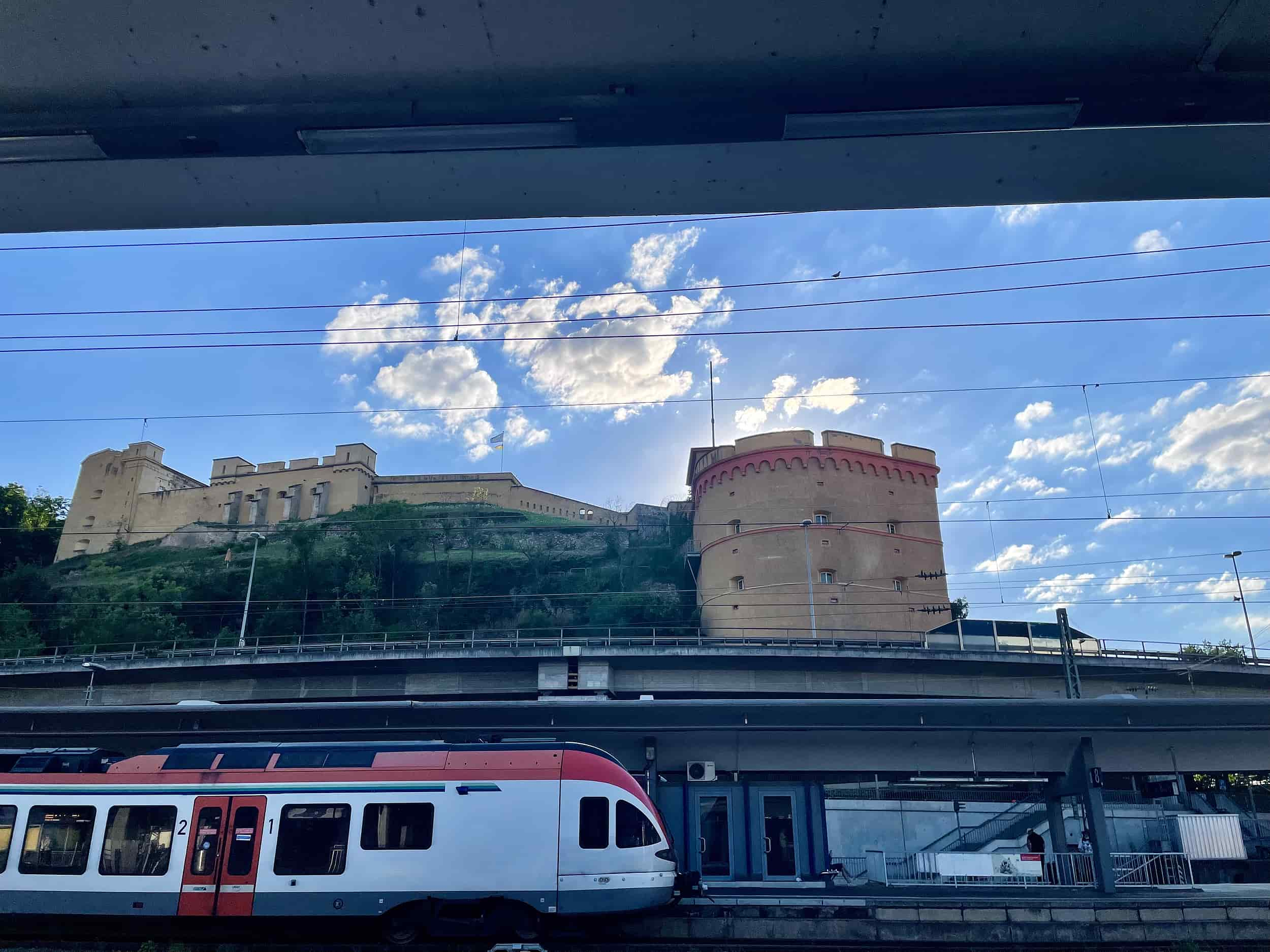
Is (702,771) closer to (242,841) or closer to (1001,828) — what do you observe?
(242,841)

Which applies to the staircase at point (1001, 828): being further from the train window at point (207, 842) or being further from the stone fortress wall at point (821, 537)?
the stone fortress wall at point (821, 537)

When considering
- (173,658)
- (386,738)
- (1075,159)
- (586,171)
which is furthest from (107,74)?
(173,658)

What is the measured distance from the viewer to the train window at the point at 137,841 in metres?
12.4

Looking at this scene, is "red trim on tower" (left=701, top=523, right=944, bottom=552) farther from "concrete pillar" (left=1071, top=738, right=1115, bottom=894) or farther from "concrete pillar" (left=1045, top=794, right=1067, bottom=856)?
"concrete pillar" (left=1071, top=738, right=1115, bottom=894)

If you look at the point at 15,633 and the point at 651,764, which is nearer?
the point at 651,764

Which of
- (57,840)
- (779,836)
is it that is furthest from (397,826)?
(779,836)

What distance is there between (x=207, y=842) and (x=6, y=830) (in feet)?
10.3

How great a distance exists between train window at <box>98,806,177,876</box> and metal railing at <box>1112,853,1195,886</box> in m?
20.1

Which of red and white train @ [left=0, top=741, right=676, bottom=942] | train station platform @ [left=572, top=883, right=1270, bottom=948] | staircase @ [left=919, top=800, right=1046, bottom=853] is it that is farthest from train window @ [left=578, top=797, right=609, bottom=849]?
staircase @ [left=919, top=800, right=1046, bottom=853]

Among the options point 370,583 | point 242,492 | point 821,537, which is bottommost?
point 370,583

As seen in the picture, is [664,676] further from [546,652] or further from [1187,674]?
[1187,674]

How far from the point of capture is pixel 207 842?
12.5m

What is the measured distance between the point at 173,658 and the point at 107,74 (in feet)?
156

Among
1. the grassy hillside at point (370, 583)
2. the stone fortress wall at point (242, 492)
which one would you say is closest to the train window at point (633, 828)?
the grassy hillside at point (370, 583)
